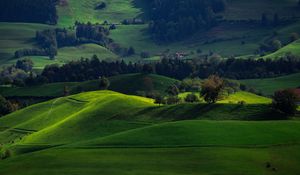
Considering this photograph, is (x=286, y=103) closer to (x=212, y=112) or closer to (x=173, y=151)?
(x=212, y=112)

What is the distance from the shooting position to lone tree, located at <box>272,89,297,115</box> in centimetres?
14662

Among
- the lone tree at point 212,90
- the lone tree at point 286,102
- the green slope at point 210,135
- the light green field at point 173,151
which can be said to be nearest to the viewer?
the light green field at point 173,151

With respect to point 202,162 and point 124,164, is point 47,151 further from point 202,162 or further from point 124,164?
point 202,162

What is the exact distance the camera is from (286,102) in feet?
481

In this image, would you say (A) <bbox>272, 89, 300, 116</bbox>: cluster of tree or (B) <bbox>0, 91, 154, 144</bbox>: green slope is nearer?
(A) <bbox>272, 89, 300, 116</bbox>: cluster of tree

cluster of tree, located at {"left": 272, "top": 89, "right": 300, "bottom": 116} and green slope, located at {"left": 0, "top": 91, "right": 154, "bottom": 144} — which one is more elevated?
cluster of tree, located at {"left": 272, "top": 89, "right": 300, "bottom": 116}

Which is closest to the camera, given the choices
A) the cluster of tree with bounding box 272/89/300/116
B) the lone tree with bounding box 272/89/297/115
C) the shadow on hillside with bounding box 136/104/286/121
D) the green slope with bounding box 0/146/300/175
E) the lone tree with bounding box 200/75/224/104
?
the green slope with bounding box 0/146/300/175

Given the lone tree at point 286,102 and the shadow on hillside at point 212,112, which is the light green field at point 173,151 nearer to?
the shadow on hillside at point 212,112

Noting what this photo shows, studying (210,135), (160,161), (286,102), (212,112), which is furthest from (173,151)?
(212,112)

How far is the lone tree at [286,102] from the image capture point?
146625 millimetres

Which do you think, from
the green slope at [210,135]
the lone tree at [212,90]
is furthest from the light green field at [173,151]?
the lone tree at [212,90]

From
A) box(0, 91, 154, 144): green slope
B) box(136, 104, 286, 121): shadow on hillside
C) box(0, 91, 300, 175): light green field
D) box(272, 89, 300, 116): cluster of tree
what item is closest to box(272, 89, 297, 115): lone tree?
box(272, 89, 300, 116): cluster of tree

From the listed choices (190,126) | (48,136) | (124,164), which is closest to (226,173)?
(124,164)

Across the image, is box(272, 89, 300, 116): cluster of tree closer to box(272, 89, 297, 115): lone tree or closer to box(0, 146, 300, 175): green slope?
box(272, 89, 297, 115): lone tree
